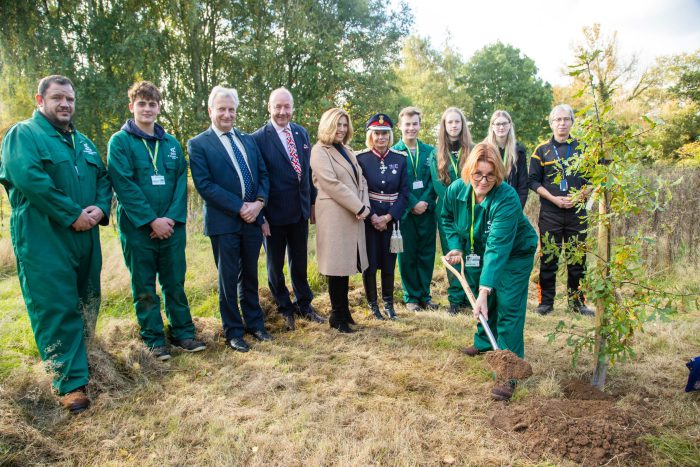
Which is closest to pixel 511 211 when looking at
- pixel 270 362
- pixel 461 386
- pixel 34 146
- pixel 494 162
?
pixel 494 162

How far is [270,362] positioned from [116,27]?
459 inches

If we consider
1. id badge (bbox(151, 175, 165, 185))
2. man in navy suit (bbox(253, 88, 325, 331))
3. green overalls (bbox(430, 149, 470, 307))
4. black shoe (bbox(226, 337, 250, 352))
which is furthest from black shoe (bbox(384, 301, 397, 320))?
id badge (bbox(151, 175, 165, 185))

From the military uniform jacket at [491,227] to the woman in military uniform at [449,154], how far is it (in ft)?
4.29

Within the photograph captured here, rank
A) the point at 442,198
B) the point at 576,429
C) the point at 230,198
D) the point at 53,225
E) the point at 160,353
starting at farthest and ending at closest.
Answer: the point at 442,198 → the point at 230,198 → the point at 160,353 → the point at 53,225 → the point at 576,429

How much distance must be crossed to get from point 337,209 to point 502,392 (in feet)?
7.24

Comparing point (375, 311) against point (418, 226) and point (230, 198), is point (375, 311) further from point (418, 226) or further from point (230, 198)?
point (230, 198)

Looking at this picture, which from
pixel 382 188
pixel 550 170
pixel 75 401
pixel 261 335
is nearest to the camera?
pixel 75 401

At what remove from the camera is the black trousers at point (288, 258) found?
15.1 feet

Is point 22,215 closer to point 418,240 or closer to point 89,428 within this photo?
point 89,428

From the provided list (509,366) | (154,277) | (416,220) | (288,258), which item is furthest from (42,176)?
(416,220)

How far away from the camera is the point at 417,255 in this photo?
17.6ft

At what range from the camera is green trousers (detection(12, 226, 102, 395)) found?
122 inches

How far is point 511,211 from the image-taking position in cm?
328

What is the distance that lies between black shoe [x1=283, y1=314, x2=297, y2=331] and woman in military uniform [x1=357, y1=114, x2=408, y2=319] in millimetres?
916
